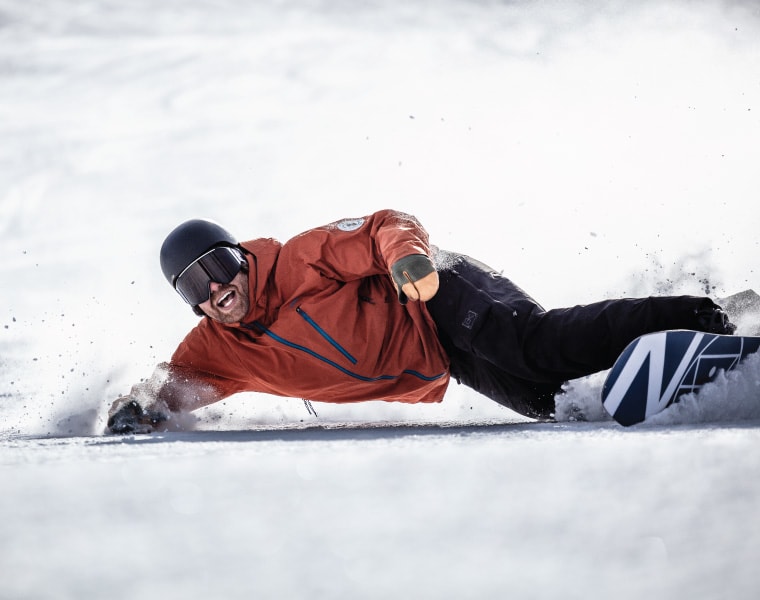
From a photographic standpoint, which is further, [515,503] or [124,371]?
[124,371]

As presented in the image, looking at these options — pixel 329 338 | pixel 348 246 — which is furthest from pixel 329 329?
pixel 348 246

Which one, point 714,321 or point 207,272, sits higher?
point 207,272

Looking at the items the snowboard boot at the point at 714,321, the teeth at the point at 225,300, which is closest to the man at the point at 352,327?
the teeth at the point at 225,300

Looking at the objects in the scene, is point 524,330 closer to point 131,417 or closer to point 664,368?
point 664,368

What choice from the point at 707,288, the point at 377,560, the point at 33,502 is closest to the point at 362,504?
the point at 377,560

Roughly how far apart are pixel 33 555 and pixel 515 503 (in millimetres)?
580

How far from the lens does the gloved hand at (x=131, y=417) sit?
2438mm

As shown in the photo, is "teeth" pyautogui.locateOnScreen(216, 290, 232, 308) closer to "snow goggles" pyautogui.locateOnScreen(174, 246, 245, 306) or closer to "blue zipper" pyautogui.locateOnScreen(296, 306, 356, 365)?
"snow goggles" pyautogui.locateOnScreen(174, 246, 245, 306)

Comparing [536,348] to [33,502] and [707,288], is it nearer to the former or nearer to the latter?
[707,288]

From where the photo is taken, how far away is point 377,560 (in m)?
0.79

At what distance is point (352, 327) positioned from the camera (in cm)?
255

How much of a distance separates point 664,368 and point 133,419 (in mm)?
1739

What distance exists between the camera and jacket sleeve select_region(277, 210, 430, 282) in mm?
2492

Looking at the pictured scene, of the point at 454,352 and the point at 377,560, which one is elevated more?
the point at 377,560
